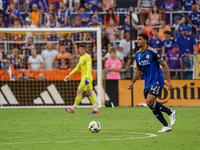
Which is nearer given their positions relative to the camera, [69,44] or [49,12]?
[69,44]

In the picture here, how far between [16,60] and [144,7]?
694cm

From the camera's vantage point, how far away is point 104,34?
833 inches

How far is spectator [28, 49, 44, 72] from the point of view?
19719mm

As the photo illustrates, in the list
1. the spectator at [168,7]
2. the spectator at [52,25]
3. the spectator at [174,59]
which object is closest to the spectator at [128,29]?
the spectator at [168,7]

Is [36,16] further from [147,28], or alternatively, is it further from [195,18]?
[195,18]

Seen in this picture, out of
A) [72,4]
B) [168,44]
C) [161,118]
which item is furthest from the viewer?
[72,4]

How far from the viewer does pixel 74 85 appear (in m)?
19.1

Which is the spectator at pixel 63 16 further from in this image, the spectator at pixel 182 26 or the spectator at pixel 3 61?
the spectator at pixel 182 26

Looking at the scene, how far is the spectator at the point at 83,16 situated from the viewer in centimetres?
2203

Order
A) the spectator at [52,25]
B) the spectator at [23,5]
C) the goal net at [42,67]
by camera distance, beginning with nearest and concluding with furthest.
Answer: the goal net at [42,67] < the spectator at [52,25] < the spectator at [23,5]

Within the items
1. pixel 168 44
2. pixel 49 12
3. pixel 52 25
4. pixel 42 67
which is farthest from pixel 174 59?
pixel 49 12

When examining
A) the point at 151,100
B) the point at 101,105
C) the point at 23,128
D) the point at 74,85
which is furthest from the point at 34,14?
the point at 151,100

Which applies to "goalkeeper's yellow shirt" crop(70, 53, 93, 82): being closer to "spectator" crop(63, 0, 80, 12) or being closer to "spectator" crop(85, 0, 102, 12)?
"spectator" crop(85, 0, 102, 12)

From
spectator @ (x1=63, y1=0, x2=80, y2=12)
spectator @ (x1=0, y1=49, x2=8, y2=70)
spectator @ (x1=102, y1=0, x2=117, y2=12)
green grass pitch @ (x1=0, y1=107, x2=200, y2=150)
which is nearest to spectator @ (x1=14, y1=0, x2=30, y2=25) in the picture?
spectator @ (x1=63, y1=0, x2=80, y2=12)
